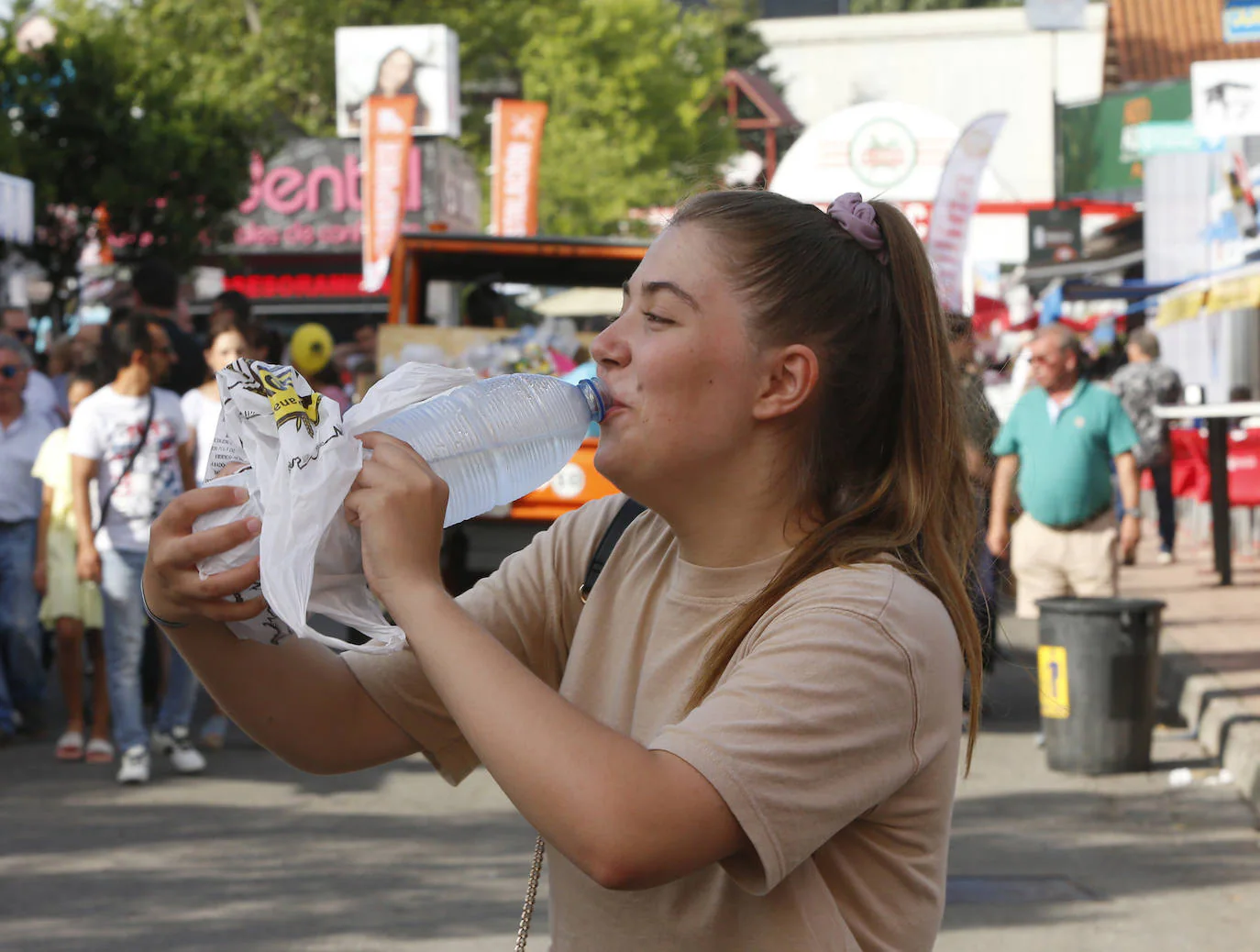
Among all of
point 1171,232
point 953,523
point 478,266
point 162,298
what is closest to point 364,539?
point 953,523

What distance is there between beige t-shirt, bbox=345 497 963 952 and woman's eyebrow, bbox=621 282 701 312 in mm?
328

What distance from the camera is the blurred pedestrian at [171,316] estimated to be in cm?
914

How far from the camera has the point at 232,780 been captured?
7680mm

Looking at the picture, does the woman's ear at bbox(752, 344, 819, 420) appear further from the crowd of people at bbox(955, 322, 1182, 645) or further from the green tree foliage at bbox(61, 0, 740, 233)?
the green tree foliage at bbox(61, 0, 740, 233)

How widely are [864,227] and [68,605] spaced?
272 inches

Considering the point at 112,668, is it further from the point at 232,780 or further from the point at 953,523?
the point at 953,523

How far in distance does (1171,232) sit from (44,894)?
81.9 feet

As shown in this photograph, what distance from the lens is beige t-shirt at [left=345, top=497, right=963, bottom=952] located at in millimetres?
1738

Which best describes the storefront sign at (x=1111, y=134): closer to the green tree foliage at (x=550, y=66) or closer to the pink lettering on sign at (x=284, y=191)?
the green tree foliage at (x=550, y=66)

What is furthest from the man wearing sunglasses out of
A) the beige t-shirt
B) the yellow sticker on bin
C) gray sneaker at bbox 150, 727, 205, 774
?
the beige t-shirt

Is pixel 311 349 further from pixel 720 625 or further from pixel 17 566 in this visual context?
pixel 720 625

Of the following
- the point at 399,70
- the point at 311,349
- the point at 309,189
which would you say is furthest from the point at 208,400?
the point at 309,189

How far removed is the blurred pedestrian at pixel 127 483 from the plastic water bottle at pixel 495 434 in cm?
533

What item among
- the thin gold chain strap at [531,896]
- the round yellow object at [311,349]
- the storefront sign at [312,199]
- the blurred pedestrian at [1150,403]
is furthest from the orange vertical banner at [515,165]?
the thin gold chain strap at [531,896]
